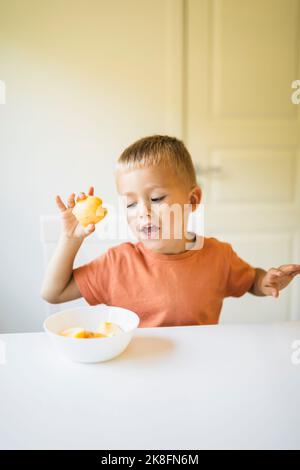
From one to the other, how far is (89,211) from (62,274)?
7.5 inches

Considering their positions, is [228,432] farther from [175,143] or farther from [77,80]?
[77,80]

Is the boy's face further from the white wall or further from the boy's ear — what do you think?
the white wall

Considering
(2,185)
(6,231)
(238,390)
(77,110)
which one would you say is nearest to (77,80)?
(77,110)

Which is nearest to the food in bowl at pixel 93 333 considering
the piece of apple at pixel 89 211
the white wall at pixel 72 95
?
the piece of apple at pixel 89 211

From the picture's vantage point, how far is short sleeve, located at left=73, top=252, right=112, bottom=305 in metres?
0.84

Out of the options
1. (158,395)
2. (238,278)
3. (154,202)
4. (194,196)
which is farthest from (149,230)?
(158,395)

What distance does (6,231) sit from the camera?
5.27 ft

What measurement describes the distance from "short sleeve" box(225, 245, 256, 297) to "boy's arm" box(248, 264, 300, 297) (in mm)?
15

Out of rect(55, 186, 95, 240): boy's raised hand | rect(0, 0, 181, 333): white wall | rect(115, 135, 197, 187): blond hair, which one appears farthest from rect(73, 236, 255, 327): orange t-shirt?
rect(0, 0, 181, 333): white wall

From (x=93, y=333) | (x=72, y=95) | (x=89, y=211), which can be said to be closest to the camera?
(x=93, y=333)

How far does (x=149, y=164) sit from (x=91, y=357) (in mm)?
448

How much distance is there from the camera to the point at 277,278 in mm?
794

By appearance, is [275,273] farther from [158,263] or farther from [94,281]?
[94,281]

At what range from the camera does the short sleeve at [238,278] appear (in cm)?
90
